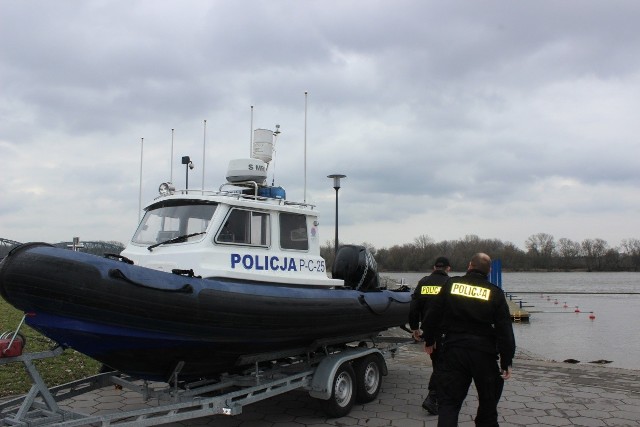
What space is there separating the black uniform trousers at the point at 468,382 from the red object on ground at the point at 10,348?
329cm

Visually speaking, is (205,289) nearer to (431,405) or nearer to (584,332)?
(431,405)

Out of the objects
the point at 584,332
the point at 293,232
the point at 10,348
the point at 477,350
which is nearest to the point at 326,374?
the point at 293,232

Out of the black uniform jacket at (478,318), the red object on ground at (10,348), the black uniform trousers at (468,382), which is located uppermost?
the black uniform jacket at (478,318)

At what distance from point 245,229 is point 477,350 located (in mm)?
2790

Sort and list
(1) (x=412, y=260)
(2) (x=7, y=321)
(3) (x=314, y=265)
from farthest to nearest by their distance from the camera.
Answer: (1) (x=412, y=260)
(2) (x=7, y=321)
(3) (x=314, y=265)

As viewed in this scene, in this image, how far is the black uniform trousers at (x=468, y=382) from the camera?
4309 mm

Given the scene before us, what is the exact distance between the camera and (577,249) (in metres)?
86.5

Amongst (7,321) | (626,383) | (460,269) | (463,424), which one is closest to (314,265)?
(463,424)

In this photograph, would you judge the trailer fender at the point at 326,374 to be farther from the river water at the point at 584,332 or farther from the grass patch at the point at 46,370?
the river water at the point at 584,332

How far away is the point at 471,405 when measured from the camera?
21.2 feet

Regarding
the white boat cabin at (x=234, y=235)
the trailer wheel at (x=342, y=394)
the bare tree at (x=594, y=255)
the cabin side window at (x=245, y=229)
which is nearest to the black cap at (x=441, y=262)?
the white boat cabin at (x=234, y=235)

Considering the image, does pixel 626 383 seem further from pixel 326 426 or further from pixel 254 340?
pixel 254 340

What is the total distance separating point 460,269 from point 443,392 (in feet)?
161

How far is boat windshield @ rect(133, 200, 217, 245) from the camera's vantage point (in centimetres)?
579
